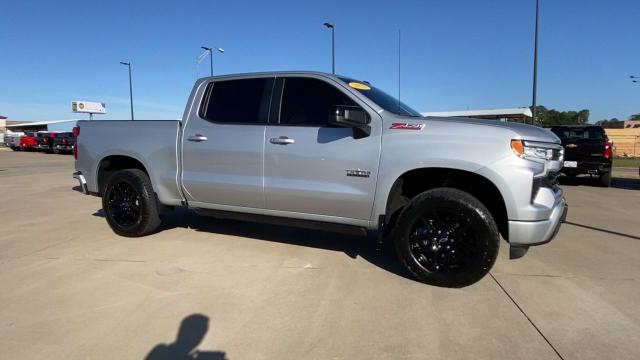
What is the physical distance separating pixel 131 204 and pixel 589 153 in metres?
11.2

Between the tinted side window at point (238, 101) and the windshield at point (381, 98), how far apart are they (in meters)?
0.94

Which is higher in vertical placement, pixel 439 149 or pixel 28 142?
pixel 439 149

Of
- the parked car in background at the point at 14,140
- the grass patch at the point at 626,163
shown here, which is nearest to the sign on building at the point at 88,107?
the parked car in background at the point at 14,140

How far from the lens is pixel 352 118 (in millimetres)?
4125

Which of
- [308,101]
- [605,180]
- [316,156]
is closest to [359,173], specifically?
[316,156]

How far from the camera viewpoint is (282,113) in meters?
4.87

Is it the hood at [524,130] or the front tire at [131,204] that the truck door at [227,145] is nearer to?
the front tire at [131,204]

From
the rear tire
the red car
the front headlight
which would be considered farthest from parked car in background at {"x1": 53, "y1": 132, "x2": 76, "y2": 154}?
the front headlight

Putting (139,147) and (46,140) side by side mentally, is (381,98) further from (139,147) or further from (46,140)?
(46,140)

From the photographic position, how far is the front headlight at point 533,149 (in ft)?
12.5

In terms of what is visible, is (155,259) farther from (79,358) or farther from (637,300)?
(637,300)

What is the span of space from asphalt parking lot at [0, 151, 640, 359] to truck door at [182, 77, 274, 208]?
68 cm

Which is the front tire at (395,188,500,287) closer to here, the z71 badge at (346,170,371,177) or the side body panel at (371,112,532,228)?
the side body panel at (371,112,532,228)

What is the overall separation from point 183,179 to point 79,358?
275cm
